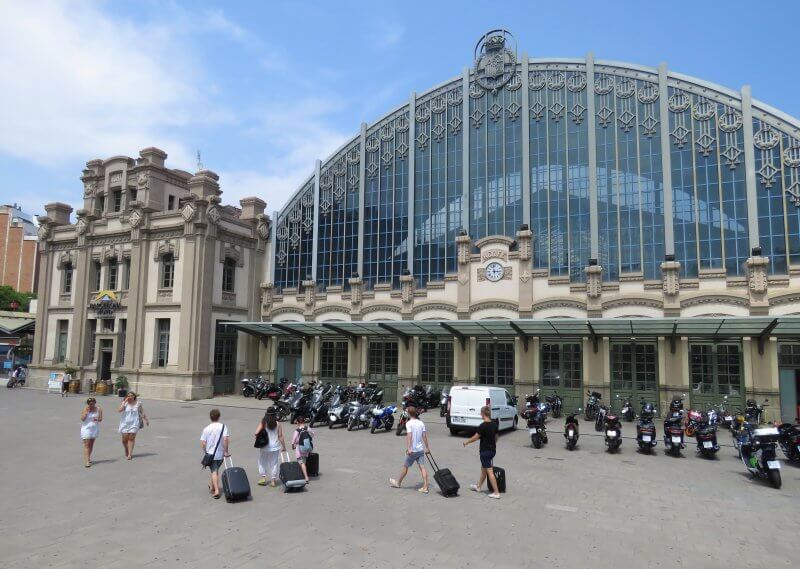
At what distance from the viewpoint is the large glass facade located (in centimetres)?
2531

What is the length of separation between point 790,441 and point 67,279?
4144cm

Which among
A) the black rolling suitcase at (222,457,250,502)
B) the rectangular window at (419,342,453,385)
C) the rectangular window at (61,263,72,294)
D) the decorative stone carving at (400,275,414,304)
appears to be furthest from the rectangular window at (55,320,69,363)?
the black rolling suitcase at (222,457,250,502)

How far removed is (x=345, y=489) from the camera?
1102cm

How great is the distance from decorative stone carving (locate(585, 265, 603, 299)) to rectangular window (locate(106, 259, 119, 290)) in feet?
96.1

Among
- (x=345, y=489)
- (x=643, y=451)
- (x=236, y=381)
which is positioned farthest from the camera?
(x=236, y=381)

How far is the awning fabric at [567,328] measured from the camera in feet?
72.8

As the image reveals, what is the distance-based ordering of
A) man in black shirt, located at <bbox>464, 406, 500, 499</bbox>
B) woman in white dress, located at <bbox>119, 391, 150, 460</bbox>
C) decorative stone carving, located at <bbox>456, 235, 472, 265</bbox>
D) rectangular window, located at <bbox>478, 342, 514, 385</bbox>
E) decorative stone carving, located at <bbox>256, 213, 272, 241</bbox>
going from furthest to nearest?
decorative stone carving, located at <bbox>256, 213, 272, 241</bbox> < decorative stone carving, located at <bbox>456, 235, 472, 265</bbox> < rectangular window, located at <bbox>478, 342, 514, 385</bbox> < woman in white dress, located at <bbox>119, 391, 150, 460</bbox> < man in black shirt, located at <bbox>464, 406, 500, 499</bbox>

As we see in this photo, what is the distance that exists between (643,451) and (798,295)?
1262 cm

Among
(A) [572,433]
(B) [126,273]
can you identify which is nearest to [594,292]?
(A) [572,433]

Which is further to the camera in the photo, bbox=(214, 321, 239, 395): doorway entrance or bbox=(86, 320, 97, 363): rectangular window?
bbox=(86, 320, 97, 363): rectangular window

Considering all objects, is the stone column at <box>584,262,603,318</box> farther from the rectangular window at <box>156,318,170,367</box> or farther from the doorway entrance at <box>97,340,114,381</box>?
the doorway entrance at <box>97,340,114,381</box>

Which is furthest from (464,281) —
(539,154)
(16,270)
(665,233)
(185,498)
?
(16,270)

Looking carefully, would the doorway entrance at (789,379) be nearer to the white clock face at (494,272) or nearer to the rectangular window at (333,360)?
the white clock face at (494,272)

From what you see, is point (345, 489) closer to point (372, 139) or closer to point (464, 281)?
point (464, 281)
